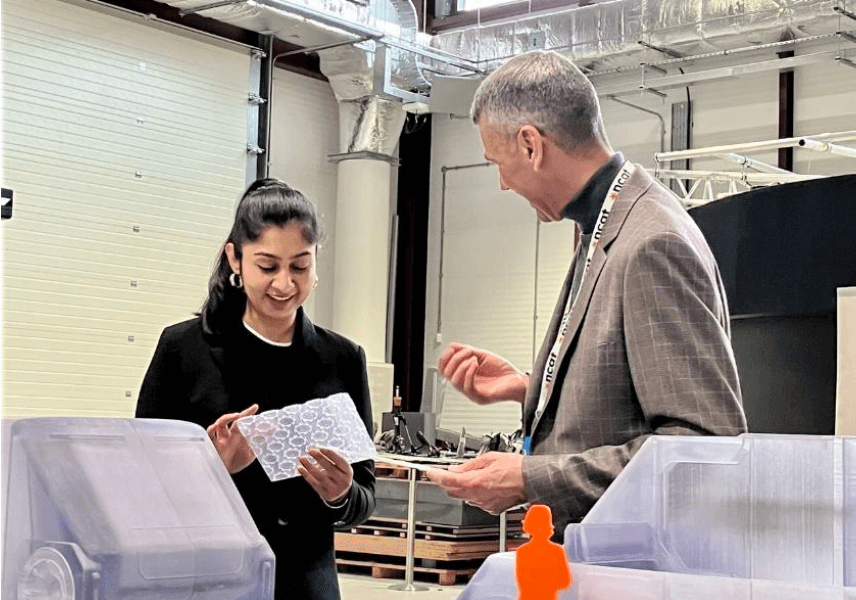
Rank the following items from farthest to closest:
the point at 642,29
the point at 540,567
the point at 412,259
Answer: the point at 412,259, the point at 642,29, the point at 540,567

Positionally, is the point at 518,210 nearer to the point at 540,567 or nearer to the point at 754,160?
the point at 754,160

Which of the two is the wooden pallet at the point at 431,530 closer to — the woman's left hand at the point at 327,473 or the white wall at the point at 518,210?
the white wall at the point at 518,210

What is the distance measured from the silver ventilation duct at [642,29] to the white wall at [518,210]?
653 millimetres

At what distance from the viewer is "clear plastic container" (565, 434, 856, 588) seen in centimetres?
102

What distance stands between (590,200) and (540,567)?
95cm

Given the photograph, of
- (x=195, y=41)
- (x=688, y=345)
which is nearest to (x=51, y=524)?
(x=688, y=345)

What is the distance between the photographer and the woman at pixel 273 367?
6.61 ft

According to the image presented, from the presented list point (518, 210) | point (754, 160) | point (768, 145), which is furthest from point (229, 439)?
point (518, 210)

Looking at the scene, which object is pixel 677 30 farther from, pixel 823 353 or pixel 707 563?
pixel 707 563

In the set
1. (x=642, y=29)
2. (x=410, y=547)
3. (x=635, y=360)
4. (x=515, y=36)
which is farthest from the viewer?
(x=515, y=36)

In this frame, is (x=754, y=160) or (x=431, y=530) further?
(x=754, y=160)

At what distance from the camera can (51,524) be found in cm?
91

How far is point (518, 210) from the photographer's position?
11461 millimetres

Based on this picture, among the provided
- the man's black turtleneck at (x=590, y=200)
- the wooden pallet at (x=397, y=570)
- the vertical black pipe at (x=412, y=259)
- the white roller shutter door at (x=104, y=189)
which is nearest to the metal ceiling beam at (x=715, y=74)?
the vertical black pipe at (x=412, y=259)
